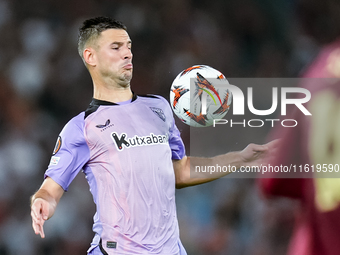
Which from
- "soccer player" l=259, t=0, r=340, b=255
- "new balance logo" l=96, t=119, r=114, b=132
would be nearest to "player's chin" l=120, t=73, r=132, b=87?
"new balance logo" l=96, t=119, r=114, b=132

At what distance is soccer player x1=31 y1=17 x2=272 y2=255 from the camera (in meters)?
2.56

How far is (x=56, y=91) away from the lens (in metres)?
5.14

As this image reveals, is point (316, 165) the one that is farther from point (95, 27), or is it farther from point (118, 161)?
point (95, 27)

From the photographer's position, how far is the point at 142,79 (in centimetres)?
523

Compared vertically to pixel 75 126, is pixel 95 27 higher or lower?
higher

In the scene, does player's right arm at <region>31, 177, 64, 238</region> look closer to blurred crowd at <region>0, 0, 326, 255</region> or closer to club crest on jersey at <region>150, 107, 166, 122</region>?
club crest on jersey at <region>150, 107, 166, 122</region>

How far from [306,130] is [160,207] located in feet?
7.77

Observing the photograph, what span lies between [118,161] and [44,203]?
48 centimetres

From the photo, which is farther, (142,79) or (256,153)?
(142,79)

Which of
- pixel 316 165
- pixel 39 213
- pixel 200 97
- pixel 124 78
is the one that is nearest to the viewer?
pixel 39 213

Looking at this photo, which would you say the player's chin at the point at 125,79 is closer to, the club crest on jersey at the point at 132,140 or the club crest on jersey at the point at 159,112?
the club crest on jersey at the point at 159,112

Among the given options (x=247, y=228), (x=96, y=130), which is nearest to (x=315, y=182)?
(x=247, y=228)

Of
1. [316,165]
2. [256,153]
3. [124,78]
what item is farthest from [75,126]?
[316,165]

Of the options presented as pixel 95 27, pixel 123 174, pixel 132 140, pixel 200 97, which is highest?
pixel 95 27
